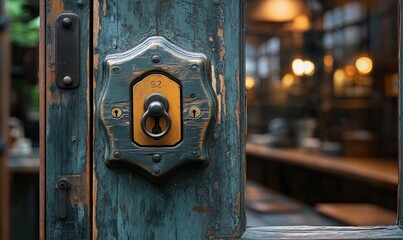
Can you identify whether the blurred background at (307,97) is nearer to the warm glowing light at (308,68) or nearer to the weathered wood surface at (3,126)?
the warm glowing light at (308,68)

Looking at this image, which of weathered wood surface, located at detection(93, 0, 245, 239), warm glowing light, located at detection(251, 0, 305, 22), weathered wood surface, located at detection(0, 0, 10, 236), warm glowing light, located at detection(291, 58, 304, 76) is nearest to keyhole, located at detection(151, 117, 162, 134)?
weathered wood surface, located at detection(93, 0, 245, 239)

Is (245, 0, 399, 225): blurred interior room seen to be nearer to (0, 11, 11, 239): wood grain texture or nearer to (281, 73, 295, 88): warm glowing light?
(281, 73, 295, 88): warm glowing light

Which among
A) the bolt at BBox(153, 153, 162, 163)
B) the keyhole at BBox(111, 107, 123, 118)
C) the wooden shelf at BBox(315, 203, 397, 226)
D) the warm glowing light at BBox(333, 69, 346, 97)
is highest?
the warm glowing light at BBox(333, 69, 346, 97)

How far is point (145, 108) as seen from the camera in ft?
3.22

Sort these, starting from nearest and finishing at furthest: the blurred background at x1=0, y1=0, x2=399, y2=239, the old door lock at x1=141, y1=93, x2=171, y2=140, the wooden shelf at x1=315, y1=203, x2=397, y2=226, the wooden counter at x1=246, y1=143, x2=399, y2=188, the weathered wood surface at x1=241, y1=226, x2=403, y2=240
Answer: the old door lock at x1=141, y1=93, x2=171, y2=140, the weathered wood surface at x1=241, y1=226, x2=403, y2=240, the wooden shelf at x1=315, y1=203, x2=397, y2=226, the wooden counter at x1=246, y1=143, x2=399, y2=188, the blurred background at x1=0, y1=0, x2=399, y2=239

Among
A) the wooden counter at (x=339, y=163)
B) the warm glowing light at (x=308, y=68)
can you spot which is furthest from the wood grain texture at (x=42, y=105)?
the warm glowing light at (x=308, y=68)

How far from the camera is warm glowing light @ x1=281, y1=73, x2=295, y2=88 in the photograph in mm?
6105

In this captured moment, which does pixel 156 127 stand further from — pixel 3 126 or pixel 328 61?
pixel 328 61

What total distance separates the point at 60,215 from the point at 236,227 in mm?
303

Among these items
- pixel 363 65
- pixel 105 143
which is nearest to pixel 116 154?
pixel 105 143

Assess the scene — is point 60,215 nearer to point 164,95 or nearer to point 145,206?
point 145,206

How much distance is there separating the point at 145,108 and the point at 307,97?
5408 millimetres

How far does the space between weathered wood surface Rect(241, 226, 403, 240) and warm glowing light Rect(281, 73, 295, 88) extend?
197 inches

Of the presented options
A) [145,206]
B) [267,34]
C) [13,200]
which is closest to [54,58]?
[145,206]
